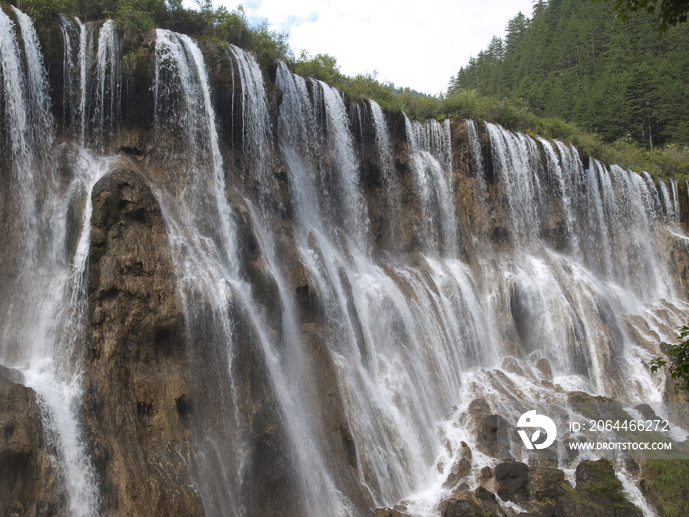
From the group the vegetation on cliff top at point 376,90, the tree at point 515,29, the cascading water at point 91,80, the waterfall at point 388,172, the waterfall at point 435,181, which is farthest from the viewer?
the tree at point 515,29

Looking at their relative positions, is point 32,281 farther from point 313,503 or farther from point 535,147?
point 535,147

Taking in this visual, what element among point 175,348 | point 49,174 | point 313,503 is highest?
point 49,174

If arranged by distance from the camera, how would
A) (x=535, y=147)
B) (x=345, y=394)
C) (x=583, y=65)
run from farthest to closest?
(x=583, y=65) → (x=535, y=147) → (x=345, y=394)

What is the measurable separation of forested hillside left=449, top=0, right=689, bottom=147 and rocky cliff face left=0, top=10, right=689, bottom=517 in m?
24.1

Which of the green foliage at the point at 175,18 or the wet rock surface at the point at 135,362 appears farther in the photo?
the green foliage at the point at 175,18

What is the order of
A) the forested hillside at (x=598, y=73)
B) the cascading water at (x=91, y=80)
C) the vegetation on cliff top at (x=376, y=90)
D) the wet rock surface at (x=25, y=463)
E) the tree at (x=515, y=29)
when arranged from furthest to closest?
1. the tree at (x=515, y=29)
2. the forested hillside at (x=598, y=73)
3. the vegetation on cliff top at (x=376, y=90)
4. the cascading water at (x=91, y=80)
5. the wet rock surface at (x=25, y=463)

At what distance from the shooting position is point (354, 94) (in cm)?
2167

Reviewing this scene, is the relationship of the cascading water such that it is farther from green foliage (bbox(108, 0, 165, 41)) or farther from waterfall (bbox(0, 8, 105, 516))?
waterfall (bbox(0, 8, 105, 516))

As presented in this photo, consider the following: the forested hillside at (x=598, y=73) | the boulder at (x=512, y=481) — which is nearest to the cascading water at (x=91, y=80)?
the boulder at (x=512, y=481)

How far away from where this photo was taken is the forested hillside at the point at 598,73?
45.6 m

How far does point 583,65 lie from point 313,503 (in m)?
56.5

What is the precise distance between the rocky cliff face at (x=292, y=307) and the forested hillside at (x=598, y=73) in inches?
950

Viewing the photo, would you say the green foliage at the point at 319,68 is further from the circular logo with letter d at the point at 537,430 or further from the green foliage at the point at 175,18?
the circular logo with letter d at the point at 537,430

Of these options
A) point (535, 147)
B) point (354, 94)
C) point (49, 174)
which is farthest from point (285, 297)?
point (535, 147)
